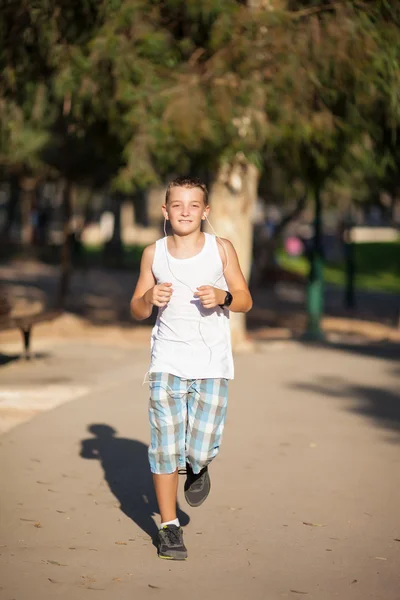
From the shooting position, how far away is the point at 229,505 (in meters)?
7.06

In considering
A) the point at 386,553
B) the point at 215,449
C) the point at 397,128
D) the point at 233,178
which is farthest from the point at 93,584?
the point at 397,128

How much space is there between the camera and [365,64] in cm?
1381

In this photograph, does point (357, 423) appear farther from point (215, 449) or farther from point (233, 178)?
point (233, 178)

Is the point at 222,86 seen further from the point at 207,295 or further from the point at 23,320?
the point at 207,295

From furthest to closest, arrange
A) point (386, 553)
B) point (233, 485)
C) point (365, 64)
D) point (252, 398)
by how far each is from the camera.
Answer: point (365, 64), point (252, 398), point (233, 485), point (386, 553)

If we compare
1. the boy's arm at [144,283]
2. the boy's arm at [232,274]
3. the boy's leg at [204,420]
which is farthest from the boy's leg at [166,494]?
the boy's arm at [232,274]

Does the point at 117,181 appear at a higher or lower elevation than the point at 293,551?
higher

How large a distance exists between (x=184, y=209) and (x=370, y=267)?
3945 centimetres

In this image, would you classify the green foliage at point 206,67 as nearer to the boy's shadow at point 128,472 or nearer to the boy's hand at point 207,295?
the boy's shadow at point 128,472

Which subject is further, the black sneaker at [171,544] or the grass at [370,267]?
the grass at [370,267]

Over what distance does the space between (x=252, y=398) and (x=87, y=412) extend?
5.56ft

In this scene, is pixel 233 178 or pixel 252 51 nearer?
pixel 252 51

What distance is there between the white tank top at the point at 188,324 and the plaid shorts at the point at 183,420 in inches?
2.8

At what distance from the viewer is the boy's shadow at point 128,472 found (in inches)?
270
